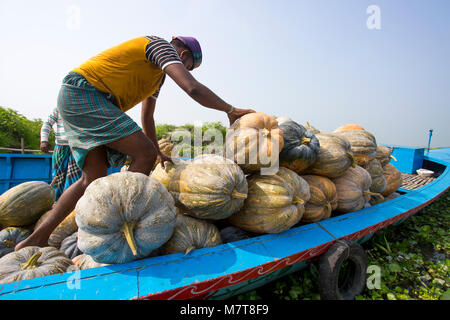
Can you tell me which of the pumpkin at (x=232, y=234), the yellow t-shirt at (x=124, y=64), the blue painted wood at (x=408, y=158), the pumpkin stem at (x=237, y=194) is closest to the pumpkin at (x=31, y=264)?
the pumpkin at (x=232, y=234)

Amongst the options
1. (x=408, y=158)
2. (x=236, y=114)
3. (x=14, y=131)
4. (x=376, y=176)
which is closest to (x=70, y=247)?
(x=236, y=114)

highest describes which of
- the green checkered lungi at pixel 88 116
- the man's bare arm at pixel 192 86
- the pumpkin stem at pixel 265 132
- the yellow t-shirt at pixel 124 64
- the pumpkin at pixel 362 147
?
the yellow t-shirt at pixel 124 64

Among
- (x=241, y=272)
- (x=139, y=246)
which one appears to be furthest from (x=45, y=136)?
(x=241, y=272)

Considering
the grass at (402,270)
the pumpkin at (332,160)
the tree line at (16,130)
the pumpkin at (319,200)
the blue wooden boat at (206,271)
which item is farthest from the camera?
the tree line at (16,130)

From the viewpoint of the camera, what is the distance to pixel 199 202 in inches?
75.6

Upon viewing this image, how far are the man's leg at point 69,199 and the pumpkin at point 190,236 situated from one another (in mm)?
967

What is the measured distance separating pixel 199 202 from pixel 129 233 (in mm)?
594

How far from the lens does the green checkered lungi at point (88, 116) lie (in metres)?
2.10

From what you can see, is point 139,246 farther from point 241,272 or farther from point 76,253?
point 76,253

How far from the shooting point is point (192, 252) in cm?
171

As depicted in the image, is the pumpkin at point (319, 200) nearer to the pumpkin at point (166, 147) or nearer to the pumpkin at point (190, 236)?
the pumpkin at point (190, 236)

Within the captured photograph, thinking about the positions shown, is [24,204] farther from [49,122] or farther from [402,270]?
[402,270]

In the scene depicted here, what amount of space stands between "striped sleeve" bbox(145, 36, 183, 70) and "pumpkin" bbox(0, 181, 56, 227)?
2.03m
